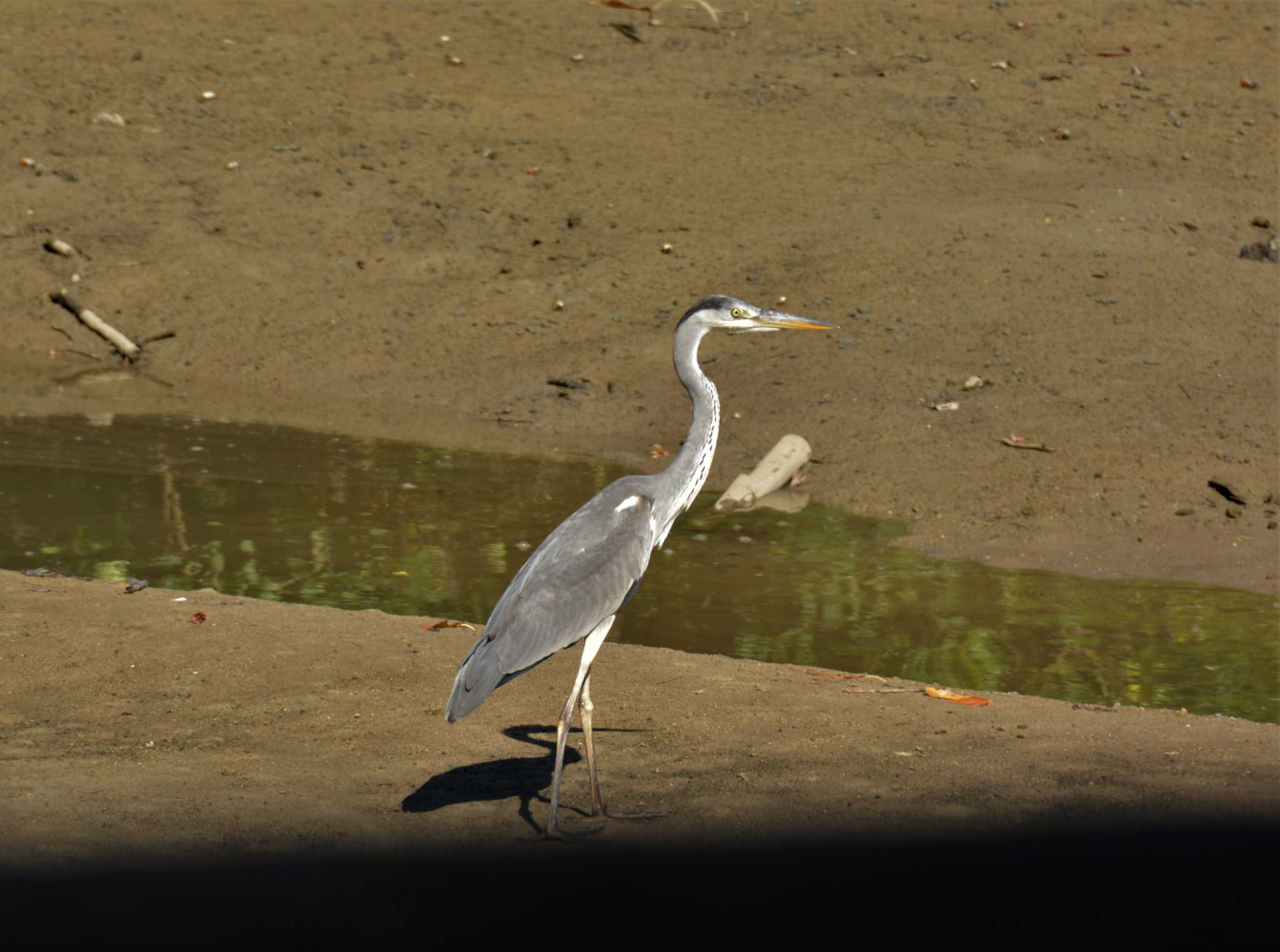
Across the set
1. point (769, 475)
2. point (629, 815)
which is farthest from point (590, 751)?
point (769, 475)

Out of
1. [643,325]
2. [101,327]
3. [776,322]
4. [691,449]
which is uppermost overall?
[776,322]

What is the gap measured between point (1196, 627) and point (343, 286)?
28.5 ft

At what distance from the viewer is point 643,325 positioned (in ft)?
40.9

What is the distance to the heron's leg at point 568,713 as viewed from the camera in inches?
183

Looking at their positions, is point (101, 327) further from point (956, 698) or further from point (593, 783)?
point (593, 783)

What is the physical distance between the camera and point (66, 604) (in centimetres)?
682

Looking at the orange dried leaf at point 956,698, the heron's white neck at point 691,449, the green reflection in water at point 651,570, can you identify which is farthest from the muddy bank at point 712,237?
the heron's white neck at point 691,449

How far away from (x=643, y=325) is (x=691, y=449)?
714 centimetres

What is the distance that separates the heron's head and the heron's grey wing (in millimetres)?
835

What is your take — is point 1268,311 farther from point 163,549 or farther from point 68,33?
point 68,33

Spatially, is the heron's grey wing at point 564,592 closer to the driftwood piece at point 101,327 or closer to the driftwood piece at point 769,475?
the driftwood piece at point 769,475

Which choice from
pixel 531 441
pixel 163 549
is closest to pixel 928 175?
pixel 531 441

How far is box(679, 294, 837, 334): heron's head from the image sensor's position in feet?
18.9

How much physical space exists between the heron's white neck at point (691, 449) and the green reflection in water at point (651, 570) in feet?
6.02
